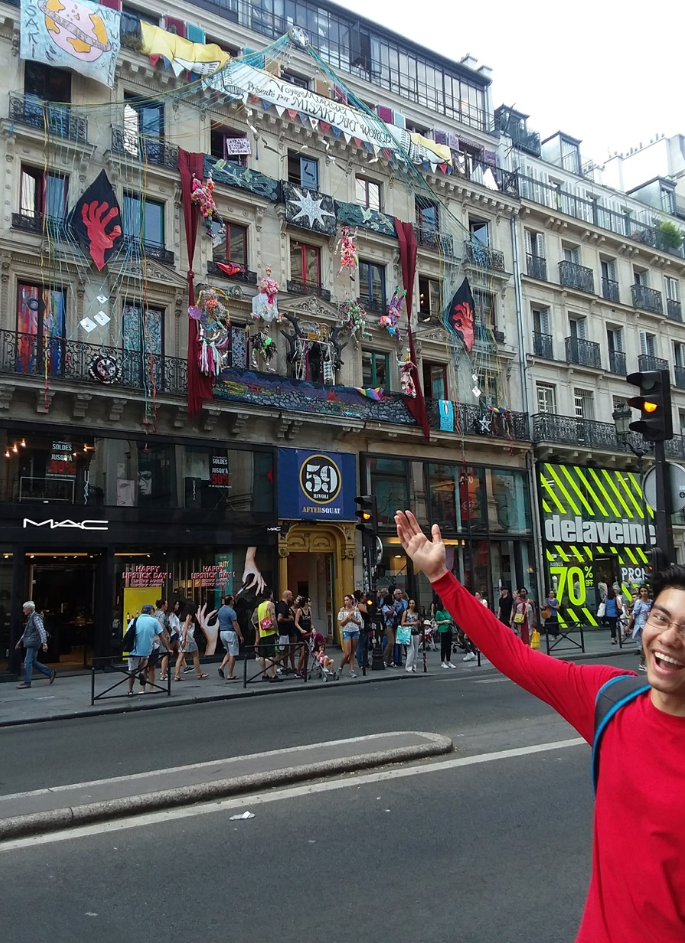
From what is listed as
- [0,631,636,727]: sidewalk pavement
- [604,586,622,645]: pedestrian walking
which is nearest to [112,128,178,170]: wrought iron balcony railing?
[0,631,636,727]: sidewalk pavement

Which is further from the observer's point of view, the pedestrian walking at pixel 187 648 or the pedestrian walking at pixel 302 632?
the pedestrian walking at pixel 187 648

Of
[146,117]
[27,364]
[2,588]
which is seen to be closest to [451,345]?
[146,117]

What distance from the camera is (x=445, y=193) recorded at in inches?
1162

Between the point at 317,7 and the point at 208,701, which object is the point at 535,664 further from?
the point at 317,7

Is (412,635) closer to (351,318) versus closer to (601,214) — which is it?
(351,318)

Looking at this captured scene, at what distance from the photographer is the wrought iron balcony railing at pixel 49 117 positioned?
20.1 m

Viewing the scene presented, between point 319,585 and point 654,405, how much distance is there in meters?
18.3

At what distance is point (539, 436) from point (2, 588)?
19.8 meters

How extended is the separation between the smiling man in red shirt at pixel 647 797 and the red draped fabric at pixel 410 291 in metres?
23.9

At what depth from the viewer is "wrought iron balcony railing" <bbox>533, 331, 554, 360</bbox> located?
31.3m

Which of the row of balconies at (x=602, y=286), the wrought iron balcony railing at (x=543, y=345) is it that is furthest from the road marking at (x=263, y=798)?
the row of balconies at (x=602, y=286)

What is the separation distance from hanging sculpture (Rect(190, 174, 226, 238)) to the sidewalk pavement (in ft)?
A: 41.3

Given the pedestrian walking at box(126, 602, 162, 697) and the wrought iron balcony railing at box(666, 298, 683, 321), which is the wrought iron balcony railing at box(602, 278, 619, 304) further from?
the pedestrian walking at box(126, 602, 162, 697)

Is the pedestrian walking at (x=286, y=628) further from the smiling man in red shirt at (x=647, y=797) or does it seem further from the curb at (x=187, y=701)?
the smiling man in red shirt at (x=647, y=797)
